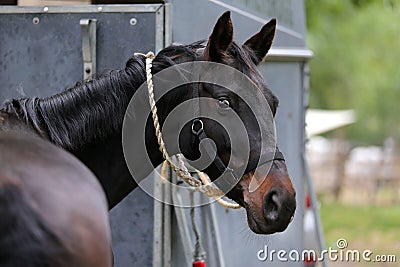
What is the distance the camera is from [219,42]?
390 cm

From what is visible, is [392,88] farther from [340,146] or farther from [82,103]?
[82,103]

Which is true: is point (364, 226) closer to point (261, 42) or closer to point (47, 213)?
point (261, 42)

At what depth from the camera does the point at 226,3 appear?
545 cm

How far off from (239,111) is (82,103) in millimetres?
698

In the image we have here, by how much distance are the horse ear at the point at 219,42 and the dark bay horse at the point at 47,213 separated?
134 centimetres

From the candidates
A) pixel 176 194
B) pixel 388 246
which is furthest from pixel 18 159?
pixel 388 246

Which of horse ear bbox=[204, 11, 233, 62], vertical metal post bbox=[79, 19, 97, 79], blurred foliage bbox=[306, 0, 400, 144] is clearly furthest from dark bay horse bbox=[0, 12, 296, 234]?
blurred foliage bbox=[306, 0, 400, 144]

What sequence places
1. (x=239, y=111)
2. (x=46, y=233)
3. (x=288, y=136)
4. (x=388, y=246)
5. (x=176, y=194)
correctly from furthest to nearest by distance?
(x=388, y=246), (x=288, y=136), (x=176, y=194), (x=239, y=111), (x=46, y=233)

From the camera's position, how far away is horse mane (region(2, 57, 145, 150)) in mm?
3842

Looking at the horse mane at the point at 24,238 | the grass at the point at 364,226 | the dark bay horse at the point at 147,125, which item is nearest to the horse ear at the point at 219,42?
the dark bay horse at the point at 147,125

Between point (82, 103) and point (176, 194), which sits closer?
point (82, 103)

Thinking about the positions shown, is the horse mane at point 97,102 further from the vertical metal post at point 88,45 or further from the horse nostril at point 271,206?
the vertical metal post at point 88,45

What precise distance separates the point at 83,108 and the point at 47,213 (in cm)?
146

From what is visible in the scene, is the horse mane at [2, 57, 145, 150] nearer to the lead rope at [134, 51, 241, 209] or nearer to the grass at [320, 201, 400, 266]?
the lead rope at [134, 51, 241, 209]
